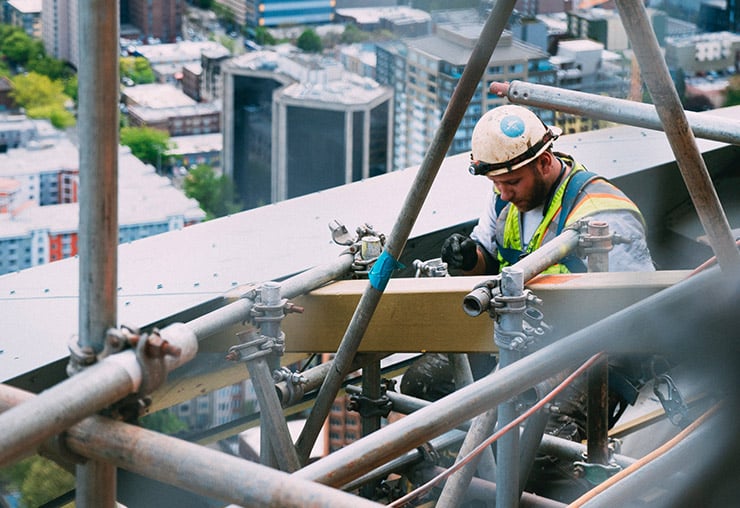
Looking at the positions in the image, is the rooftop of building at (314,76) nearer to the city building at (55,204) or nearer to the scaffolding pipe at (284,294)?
the city building at (55,204)

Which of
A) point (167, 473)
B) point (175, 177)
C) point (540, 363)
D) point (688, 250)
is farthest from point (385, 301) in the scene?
point (175, 177)

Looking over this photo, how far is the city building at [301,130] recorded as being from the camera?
47.6 metres

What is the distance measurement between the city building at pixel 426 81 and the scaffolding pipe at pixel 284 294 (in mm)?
19059

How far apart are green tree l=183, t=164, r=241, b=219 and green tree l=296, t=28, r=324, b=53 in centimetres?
799

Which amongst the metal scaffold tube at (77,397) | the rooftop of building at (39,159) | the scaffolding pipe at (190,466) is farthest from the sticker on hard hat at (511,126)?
the rooftop of building at (39,159)

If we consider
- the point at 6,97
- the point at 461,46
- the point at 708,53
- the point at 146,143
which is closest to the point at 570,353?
the point at 461,46

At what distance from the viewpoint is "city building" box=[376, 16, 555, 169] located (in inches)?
995

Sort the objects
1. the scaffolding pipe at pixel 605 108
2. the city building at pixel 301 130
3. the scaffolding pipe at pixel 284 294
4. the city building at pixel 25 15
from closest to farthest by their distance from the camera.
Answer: the scaffolding pipe at pixel 284 294 < the scaffolding pipe at pixel 605 108 < the city building at pixel 301 130 < the city building at pixel 25 15

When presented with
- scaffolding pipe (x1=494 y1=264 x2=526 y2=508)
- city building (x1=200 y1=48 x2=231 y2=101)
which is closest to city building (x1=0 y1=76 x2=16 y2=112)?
A: city building (x1=200 y1=48 x2=231 y2=101)

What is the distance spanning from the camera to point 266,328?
10.5 feet

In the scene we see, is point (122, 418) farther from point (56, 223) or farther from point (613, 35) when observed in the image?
point (56, 223)

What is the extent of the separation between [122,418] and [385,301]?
1.38m

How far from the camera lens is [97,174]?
1.94m

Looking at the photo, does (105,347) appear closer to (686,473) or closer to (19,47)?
(686,473)
